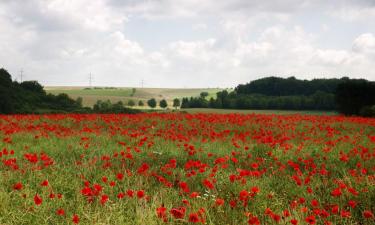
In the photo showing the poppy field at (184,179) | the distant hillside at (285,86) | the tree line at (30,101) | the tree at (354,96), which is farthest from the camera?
the distant hillside at (285,86)

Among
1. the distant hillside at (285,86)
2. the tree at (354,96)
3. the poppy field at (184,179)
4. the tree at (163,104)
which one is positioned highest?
the distant hillside at (285,86)

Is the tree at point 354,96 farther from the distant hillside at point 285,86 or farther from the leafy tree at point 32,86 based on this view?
the distant hillside at point 285,86

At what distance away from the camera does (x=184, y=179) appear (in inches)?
323

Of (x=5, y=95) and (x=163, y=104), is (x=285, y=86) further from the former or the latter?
(x=5, y=95)

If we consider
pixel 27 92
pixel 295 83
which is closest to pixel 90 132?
pixel 27 92

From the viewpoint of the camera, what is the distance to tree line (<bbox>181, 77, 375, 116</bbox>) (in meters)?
38.7

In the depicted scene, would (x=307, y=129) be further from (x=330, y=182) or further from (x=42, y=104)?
(x=42, y=104)

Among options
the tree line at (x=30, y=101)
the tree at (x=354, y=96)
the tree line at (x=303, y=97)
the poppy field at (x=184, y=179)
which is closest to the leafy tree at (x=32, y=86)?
the tree line at (x=30, y=101)

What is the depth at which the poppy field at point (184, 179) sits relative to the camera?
578 centimetres

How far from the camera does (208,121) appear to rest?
18.0 m

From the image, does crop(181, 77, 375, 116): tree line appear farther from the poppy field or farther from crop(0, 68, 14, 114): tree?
crop(0, 68, 14, 114): tree

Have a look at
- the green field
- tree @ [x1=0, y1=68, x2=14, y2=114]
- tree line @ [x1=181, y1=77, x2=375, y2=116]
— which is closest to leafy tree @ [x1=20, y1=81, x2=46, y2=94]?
tree @ [x1=0, y1=68, x2=14, y2=114]

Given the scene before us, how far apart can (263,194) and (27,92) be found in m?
47.0

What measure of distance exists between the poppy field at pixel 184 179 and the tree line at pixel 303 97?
80.2 feet
